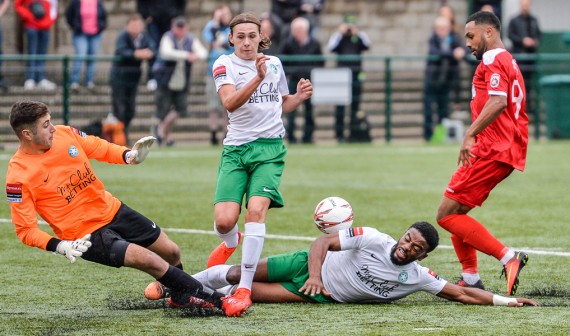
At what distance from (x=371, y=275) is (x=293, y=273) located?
1.85ft

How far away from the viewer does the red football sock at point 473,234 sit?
9.00 meters

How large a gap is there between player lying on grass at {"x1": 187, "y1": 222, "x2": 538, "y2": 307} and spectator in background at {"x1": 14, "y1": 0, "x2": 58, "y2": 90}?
Answer: 44.4 ft

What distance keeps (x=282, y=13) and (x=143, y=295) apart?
15441 millimetres

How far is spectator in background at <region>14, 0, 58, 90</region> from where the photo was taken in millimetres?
21562

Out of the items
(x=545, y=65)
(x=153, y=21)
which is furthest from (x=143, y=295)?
(x=545, y=65)

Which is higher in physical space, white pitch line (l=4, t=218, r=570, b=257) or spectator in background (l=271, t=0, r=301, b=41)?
spectator in background (l=271, t=0, r=301, b=41)

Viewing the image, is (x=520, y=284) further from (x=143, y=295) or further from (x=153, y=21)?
(x=153, y=21)

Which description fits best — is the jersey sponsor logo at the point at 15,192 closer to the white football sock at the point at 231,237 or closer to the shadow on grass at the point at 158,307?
the shadow on grass at the point at 158,307

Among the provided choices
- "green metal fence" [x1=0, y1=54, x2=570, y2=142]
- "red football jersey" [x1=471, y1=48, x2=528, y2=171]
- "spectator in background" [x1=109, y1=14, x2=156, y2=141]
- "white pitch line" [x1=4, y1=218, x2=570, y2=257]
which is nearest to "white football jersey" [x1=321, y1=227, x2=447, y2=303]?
"red football jersey" [x1=471, y1=48, x2=528, y2=171]

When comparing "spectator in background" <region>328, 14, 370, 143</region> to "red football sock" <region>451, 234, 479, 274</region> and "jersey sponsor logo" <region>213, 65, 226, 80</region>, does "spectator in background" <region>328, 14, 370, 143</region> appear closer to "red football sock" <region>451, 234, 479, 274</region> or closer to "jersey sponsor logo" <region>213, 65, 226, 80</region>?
"red football sock" <region>451, 234, 479, 274</region>

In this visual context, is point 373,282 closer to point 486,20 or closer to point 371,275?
point 371,275

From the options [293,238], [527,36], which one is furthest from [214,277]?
[527,36]

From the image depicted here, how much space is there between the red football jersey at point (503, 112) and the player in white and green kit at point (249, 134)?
1305 mm

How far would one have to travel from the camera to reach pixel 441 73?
2412 cm
